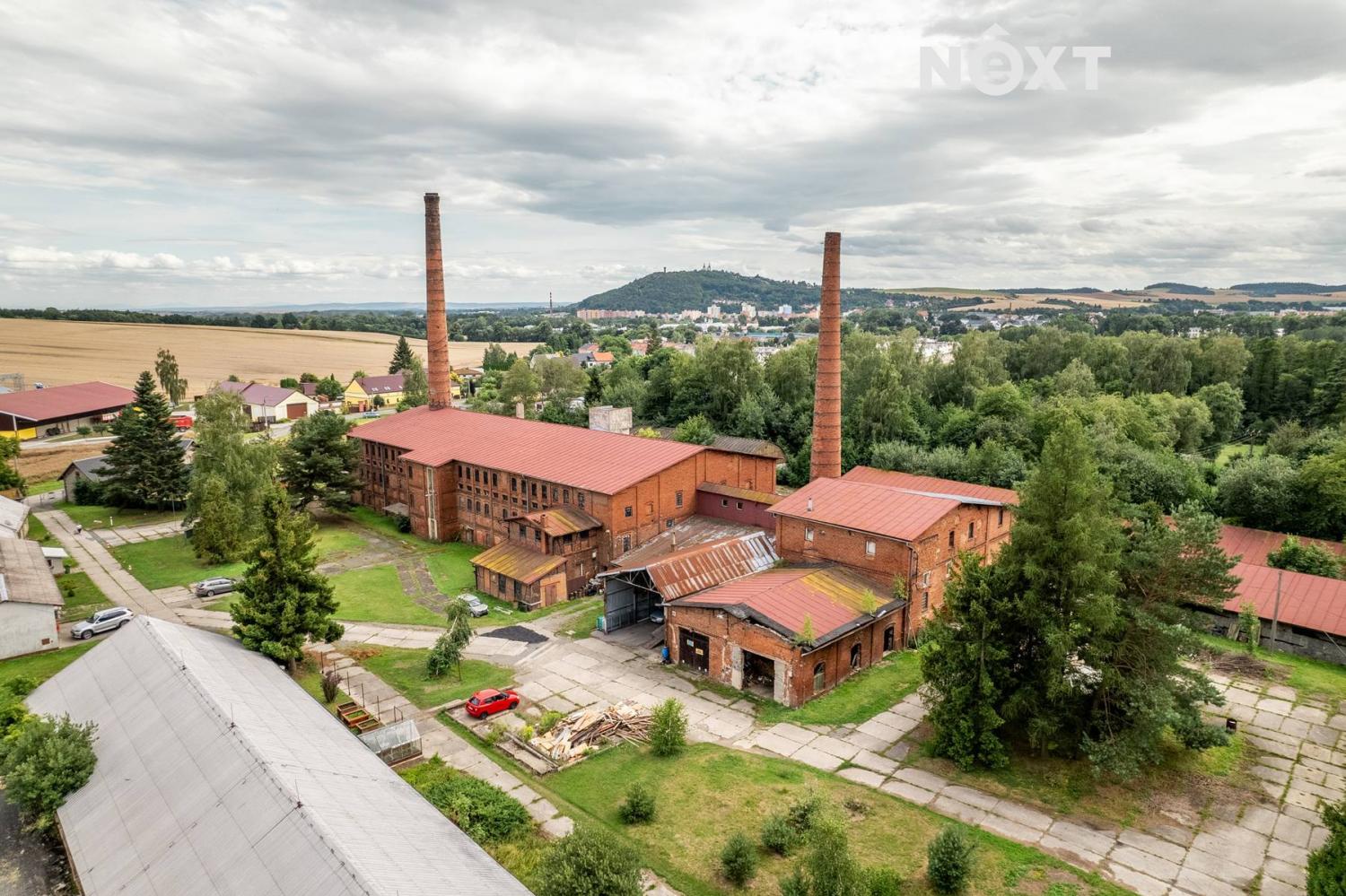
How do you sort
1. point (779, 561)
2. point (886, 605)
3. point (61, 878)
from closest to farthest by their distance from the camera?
point (61, 878) < point (886, 605) < point (779, 561)

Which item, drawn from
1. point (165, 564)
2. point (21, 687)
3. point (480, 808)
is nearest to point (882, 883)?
point (480, 808)

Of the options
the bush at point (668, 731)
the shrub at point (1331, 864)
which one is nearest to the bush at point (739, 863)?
the bush at point (668, 731)

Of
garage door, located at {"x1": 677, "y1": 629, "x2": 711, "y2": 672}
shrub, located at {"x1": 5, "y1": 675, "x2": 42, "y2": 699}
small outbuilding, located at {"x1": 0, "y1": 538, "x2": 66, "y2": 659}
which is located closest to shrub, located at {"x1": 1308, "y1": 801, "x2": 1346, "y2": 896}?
garage door, located at {"x1": 677, "y1": 629, "x2": 711, "y2": 672}

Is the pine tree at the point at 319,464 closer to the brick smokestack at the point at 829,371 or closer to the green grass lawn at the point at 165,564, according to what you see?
the green grass lawn at the point at 165,564

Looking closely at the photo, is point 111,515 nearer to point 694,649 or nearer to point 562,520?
point 562,520

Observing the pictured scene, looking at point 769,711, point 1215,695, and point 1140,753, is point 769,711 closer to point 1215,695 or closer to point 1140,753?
point 1140,753

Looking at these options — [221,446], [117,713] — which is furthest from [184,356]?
[117,713]
